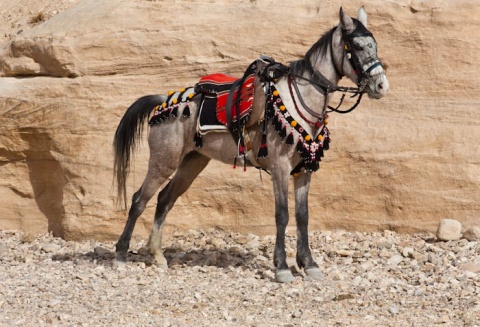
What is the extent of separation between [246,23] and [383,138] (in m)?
2.08

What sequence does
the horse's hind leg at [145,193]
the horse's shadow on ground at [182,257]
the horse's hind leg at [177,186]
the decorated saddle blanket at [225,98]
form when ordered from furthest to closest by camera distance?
1. the horse's hind leg at [177,186]
2. the horse's shadow on ground at [182,257]
3. the horse's hind leg at [145,193]
4. the decorated saddle blanket at [225,98]

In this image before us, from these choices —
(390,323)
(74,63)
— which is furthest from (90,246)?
(390,323)

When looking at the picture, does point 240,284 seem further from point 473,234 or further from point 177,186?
point 473,234

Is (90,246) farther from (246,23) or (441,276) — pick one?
(441,276)

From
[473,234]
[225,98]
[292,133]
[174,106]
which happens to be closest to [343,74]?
[292,133]

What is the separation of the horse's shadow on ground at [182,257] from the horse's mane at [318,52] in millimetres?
2019

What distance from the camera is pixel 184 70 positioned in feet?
37.2

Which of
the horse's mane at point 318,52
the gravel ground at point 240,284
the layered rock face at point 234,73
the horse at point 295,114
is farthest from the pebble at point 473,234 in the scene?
the horse's mane at point 318,52

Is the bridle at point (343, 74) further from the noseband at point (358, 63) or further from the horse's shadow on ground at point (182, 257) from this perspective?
the horse's shadow on ground at point (182, 257)

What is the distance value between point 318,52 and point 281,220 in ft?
5.14

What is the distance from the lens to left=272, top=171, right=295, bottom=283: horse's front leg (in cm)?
880

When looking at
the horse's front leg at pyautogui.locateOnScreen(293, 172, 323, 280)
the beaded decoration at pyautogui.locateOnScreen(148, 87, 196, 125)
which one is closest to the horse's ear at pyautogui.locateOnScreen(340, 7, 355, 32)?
the horse's front leg at pyautogui.locateOnScreen(293, 172, 323, 280)

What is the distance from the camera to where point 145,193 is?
980 centimetres

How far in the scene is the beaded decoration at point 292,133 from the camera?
28.6 feet
